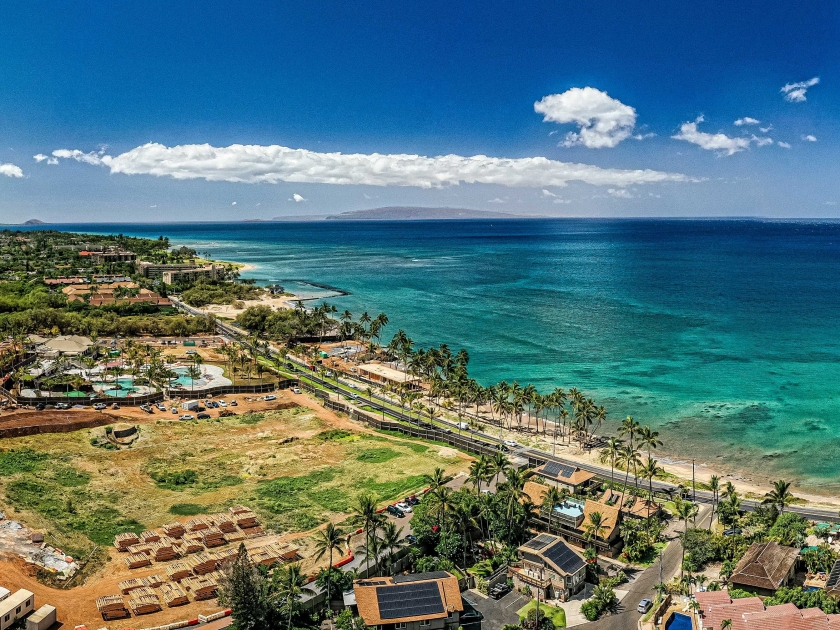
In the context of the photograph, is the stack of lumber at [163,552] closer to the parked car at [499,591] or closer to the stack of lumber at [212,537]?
the stack of lumber at [212,537]

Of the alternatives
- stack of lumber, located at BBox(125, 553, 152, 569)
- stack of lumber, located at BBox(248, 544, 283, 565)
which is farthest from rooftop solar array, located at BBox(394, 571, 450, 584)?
stack of lumber, located at BBox(125, 553, 152, 569)

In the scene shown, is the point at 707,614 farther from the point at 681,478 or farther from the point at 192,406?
the point at 192,406

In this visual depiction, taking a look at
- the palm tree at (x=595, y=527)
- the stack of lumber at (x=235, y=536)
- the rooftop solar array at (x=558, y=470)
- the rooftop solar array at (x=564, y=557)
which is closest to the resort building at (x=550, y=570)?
the rooftop solar array at (x=564, y=557)

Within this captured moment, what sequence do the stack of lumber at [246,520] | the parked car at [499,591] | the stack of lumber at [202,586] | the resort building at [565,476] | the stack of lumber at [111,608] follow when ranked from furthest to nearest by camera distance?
the resort building at [565,476] → the stack of lumber at [246,520] → the parked car at [499,591] → the stack of lumber at [202,586] → the stack of lumber at [111,608]

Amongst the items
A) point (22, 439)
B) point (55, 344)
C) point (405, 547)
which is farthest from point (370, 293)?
point (405, 547)

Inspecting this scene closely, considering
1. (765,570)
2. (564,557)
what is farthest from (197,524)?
(765,570)

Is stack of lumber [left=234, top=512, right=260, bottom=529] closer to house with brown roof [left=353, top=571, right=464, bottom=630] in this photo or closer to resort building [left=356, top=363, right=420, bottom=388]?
house with brown roof [left=353, top=571, right=464, bottom=630]

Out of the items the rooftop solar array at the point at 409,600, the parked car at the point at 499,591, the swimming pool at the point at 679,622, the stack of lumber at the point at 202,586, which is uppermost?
the rooftop solar array at the point at 409,600

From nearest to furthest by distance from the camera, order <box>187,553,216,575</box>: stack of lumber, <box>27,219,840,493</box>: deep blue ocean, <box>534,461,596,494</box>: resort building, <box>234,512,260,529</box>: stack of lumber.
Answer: <box>187,553,216,575</box>: stack of lumber → <box>234,512,260,529</box>: stack of lumber → <box>534,461,596,494</box>: resort building → <box>27,219,840,493</box>: deep blue ocean
